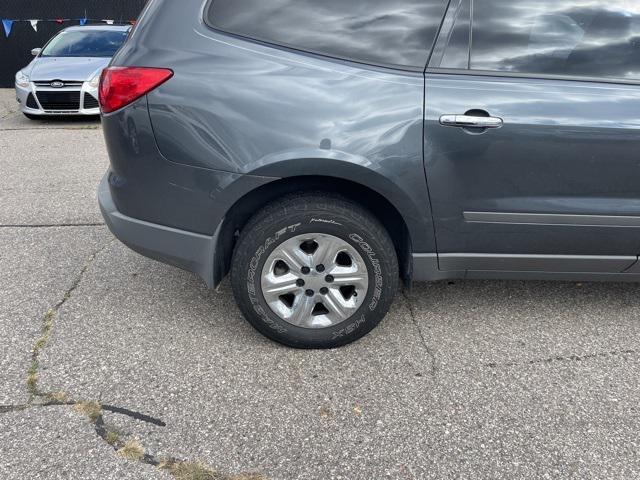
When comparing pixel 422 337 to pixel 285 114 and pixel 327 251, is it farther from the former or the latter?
pixel 285 114

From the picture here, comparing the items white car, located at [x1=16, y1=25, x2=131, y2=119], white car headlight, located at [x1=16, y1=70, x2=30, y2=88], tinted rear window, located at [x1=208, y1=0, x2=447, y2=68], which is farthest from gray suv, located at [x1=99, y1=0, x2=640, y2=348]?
white car headlight, located at [x1=16, y1=70, x2=30, y2=88]

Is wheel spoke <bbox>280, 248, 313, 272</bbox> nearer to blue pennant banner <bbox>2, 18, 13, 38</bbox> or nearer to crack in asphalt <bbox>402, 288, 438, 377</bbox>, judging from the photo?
crack in asphalt <bbox>402, 288, 438, 377</bbox>

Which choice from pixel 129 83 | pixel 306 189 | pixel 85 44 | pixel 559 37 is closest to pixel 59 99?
pixel 85 44

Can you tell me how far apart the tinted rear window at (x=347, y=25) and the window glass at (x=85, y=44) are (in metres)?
7.46

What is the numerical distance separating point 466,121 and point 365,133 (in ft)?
1.48

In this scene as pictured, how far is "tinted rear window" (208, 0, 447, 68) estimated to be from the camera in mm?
2377

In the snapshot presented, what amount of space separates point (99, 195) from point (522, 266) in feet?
7.38

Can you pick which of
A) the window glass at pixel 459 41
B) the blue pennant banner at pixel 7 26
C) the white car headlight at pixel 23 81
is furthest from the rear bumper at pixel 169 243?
the blue pennant banner at pixel 7 26

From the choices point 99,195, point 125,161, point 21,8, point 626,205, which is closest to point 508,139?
point 626,205

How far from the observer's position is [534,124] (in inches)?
92.1

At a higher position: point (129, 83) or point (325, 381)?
point (129, 83)

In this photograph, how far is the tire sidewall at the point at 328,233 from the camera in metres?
2.43

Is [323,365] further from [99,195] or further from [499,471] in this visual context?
[99,195]

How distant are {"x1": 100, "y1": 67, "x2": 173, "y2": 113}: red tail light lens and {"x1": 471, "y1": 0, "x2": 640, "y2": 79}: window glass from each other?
1.43 meters
